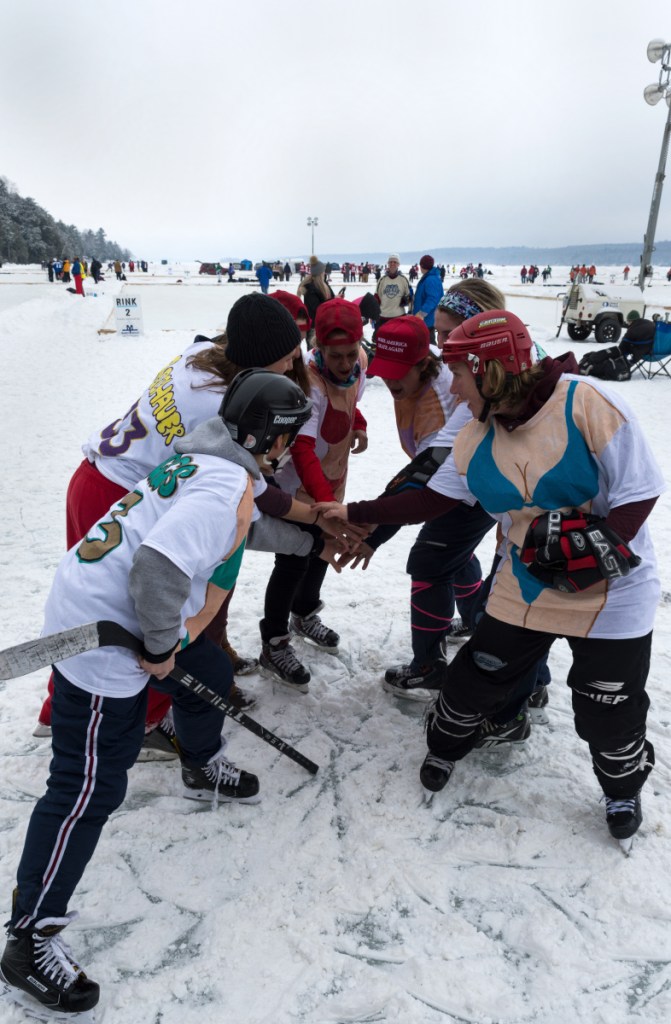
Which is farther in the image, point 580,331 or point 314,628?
point 580,331

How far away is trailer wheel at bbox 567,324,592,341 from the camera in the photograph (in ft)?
53.6

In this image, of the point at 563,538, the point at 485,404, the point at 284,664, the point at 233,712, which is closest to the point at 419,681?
the point at 284,664

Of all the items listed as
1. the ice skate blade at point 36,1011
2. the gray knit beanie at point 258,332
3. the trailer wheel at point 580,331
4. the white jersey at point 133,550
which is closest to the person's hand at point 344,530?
the gray knit beanie at point 258,332

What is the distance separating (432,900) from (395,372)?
7.15 ft

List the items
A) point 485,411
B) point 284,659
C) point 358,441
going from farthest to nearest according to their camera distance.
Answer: point 358,441, point 284,659, point 485,411

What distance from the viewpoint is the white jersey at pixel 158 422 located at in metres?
2.39

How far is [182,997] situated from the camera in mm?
1926

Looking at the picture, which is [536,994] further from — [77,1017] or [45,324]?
[45,324]

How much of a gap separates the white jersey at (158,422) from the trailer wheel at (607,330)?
15.7m

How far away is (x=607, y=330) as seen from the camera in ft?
52.4

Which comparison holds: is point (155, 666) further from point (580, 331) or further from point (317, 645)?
point (580, 331)

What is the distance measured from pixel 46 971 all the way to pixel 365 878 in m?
1.07

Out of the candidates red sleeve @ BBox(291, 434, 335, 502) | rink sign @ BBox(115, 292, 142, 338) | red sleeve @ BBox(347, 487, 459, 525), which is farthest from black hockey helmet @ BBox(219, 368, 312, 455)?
rink sign @ BBox(115, 292, 142, 338)

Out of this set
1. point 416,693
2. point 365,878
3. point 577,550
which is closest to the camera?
point 577,550
